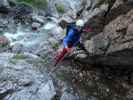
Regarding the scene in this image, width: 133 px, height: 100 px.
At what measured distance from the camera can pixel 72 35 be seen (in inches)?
404

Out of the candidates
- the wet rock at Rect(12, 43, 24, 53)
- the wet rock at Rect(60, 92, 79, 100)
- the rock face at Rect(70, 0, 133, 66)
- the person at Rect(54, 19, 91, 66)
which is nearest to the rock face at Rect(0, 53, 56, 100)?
the wet rock at Rect(60, 92, 79, 100)

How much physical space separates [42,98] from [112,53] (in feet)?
10.1

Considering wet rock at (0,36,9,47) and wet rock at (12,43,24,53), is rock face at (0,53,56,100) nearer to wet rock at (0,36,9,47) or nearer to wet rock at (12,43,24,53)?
wet rock at (12,43,24,53)

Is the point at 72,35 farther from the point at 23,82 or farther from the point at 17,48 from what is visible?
the point at 17,48

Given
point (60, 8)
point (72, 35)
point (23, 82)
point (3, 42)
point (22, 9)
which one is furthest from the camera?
point (60, 8)

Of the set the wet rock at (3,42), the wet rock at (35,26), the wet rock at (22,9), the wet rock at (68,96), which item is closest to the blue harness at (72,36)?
the wet rock at (68,96)

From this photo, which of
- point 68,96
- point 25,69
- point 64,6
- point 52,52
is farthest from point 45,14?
point 68,96

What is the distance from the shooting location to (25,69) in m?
10.1

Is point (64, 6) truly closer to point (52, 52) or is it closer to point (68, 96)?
point (52, 52)

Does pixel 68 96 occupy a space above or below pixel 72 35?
below

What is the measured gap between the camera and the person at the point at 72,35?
998cm

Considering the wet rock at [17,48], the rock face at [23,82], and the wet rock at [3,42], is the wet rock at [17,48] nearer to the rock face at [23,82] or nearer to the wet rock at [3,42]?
the wet rock at [3,42]

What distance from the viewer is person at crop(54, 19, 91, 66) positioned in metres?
9.98

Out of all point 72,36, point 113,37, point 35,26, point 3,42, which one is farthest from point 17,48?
point 113,37
